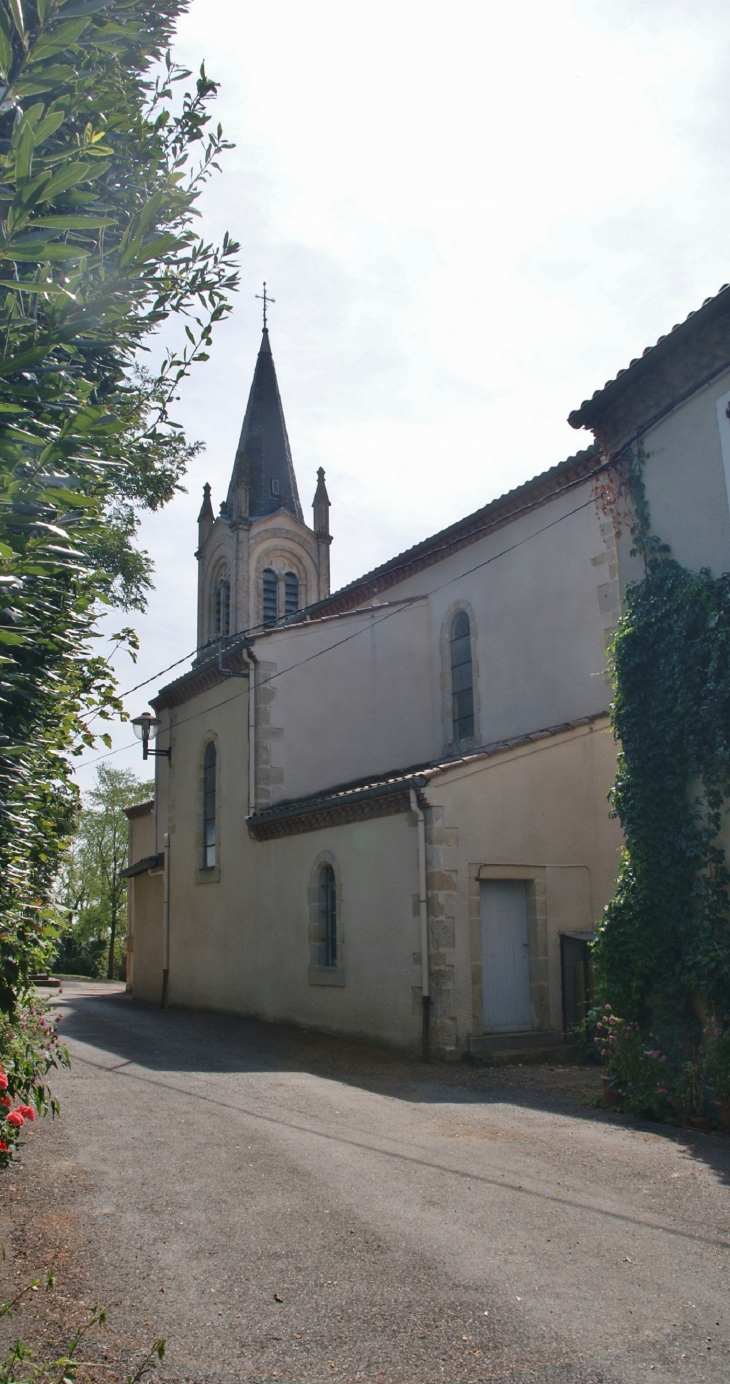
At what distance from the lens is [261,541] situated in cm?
3072

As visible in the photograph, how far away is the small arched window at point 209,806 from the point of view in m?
18.0

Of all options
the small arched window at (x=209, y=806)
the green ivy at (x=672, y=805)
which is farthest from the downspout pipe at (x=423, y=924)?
the small arched window at (x=209, y=806)

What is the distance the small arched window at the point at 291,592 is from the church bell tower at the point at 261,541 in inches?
1.2

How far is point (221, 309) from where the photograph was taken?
4.59 meters

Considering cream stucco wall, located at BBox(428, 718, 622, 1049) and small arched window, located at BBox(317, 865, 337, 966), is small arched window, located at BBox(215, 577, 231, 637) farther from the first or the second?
cream stucco wall, located at BBox(428, 718, 622, 1049)

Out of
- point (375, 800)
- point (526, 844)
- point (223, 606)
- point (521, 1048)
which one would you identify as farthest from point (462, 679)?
point (223, 606)

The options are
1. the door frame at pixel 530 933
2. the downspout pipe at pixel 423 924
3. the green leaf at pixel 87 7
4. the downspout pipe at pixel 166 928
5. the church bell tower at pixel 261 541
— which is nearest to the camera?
the green leaf at pixel 87 7

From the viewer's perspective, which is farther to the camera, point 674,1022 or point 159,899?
point 159,899

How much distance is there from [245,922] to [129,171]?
12903 mm

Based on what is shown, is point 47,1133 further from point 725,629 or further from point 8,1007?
point 725,629

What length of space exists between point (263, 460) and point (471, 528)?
18.0 meters

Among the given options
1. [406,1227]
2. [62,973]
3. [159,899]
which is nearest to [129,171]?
[406,1227]

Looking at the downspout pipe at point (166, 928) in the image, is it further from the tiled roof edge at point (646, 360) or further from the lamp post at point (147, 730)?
the tiled roof edge at point (646, 360)

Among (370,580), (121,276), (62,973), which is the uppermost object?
(370,580)
